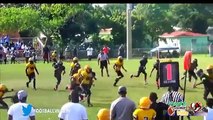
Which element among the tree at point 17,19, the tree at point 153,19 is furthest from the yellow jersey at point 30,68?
the tree at point 153,19

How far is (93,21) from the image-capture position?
152ft

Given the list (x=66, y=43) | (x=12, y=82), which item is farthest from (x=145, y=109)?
(x=66, y=43)

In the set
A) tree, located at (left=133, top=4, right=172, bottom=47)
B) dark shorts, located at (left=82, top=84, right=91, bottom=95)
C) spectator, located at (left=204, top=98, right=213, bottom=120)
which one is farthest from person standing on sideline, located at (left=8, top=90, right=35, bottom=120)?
tree, located at (left=133, top=4, right=172, bottom=47)

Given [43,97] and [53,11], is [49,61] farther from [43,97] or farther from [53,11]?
[43,97]

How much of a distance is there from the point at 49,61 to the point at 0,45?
3134 mm

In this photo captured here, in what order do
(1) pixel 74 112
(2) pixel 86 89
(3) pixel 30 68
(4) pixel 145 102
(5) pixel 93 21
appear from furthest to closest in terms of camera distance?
(5) pixel 93 21 < (3) pixel 30 68 < (2) pixel 86 89 < (4) pixel 145 102 < (1) pixel 74 112

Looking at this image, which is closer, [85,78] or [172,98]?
[172,98]

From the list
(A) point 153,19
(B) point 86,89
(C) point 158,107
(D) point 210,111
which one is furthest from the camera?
(A) point 153,19

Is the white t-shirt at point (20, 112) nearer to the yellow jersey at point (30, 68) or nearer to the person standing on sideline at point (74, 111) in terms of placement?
the person standing on sideline at point (74, 111)

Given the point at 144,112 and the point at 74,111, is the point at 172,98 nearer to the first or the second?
the point at 144,112

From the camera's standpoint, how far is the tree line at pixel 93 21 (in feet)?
133

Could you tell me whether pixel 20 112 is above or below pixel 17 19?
below

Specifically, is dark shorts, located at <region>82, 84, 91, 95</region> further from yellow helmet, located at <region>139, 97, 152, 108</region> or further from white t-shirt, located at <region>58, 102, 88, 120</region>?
white t-shirt, located at <region>58, 102, 88, 120</region>

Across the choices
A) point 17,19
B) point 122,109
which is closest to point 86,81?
point 122,109
